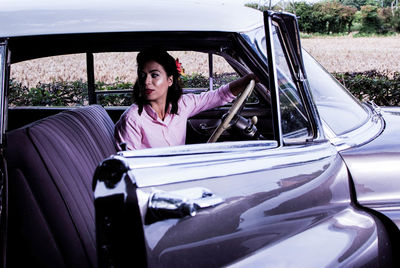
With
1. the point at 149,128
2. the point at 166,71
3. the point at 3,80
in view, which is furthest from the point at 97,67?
the point at 3,80

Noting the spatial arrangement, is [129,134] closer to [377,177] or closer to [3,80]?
[3,80]

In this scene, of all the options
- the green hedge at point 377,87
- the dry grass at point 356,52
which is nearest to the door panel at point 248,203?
the green hedge at point 377,87

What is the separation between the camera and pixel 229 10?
2275 mm

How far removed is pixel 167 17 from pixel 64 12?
38cm

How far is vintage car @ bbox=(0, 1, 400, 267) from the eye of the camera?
1408mm

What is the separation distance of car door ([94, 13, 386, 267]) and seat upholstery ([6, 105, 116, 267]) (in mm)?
520

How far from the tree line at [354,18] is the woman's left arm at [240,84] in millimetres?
13524

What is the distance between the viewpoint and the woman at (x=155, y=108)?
268cm

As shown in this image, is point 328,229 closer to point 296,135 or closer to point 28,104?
point 296,135

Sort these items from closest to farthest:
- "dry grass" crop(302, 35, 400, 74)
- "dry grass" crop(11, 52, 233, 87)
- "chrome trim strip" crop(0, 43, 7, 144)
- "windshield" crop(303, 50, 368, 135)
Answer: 1. "chrome trim strip" crop(0, 43, 7, 144)
2. "windshield" crop(303, 50, 368, 135)
3. "dry grass" crop(11, 52, 233, 87)
4. "dry grass" crop(302, 35, 400, 74)

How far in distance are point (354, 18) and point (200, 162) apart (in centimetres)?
1839

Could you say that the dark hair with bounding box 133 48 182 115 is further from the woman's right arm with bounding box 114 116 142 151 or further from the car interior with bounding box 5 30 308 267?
the car interior with bounding box 5 30 308 267

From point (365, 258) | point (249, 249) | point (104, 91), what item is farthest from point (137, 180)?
point (104, 91)

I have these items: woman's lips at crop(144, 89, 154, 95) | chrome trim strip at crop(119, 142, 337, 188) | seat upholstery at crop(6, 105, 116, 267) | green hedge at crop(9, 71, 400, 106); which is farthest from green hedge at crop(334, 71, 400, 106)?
seat upholstery at crop(6, 105, 116, 267)
